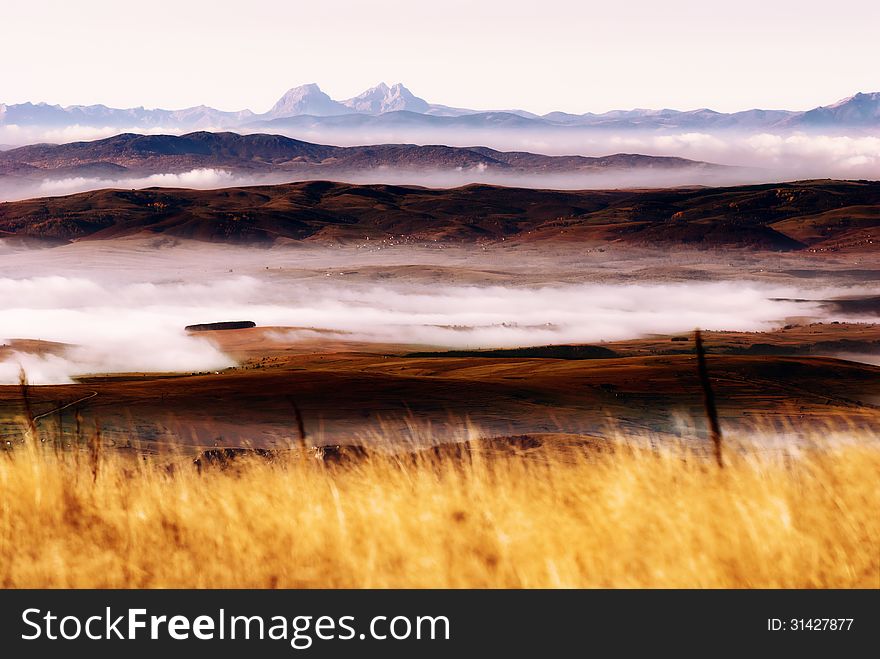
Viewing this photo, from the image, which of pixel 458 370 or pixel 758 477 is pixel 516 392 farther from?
pixel 758 477

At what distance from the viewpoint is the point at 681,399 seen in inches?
3910

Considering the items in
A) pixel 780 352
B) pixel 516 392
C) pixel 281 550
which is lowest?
pixel 780 352

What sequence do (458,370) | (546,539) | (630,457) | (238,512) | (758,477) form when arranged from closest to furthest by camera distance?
(546,539)
(238,512)
(758,477)
(630,457)
(458,370)

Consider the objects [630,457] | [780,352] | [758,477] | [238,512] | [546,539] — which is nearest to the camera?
[546,539]

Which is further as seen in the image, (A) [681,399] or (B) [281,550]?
(A) [681,399]

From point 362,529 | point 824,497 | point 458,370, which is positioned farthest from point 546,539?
point 458,370

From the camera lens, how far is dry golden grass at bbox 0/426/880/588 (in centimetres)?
815

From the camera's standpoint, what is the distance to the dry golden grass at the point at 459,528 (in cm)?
815

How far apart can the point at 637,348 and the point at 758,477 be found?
7334 inches

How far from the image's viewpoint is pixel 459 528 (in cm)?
880

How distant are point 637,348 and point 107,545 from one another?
189 m

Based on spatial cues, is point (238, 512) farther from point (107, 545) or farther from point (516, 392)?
point (516, 392)

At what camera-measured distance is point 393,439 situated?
11.8 m

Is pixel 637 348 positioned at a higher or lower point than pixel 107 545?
lower
